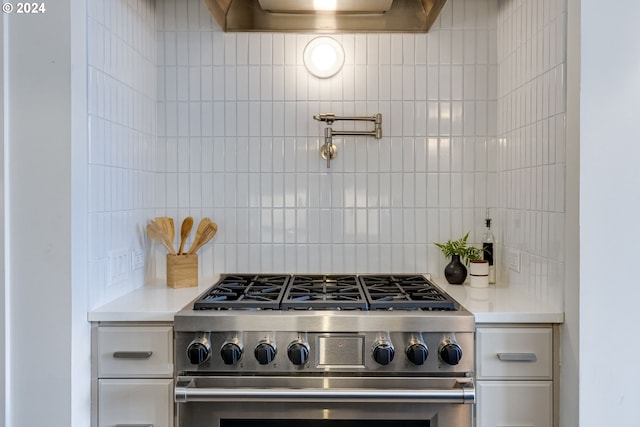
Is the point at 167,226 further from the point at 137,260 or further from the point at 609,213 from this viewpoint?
the point at 609,213

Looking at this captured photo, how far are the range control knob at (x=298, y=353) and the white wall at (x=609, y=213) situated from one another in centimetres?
79

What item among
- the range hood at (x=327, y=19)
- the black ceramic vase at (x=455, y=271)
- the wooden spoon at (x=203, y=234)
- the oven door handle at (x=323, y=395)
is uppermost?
the range hood at (x=327, y=19)

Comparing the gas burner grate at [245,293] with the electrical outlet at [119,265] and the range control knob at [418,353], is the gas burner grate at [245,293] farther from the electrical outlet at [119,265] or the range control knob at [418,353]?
the range control knob at [418,353]

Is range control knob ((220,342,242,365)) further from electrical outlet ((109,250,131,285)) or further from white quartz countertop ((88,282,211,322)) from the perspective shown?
electrical outlet ((109,250,131,285))

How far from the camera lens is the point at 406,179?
2.01m

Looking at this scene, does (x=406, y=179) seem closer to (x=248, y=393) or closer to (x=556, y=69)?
(x=556, y=69)

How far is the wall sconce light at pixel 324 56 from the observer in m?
1.97

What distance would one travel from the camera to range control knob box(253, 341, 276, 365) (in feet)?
4.43

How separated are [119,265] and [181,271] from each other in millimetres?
233

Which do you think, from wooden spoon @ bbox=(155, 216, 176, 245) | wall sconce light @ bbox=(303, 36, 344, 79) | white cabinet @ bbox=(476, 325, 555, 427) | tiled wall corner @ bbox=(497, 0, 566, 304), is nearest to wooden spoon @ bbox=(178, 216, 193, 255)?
wooden spoon @ bbox=(155, 216, 176, 245)

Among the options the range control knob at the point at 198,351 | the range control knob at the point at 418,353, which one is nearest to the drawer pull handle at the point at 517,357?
the range control knob at the point at 418,353

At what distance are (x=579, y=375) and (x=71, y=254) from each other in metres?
1.51
